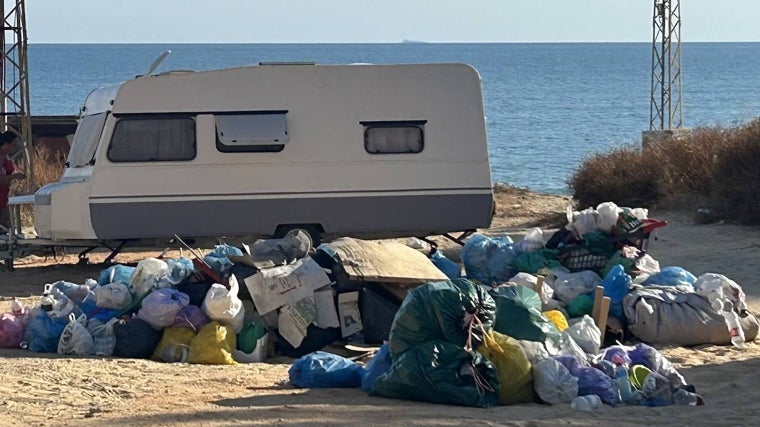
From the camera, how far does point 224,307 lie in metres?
9.98

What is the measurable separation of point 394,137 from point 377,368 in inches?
267

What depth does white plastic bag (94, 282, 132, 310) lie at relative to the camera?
1052 cm

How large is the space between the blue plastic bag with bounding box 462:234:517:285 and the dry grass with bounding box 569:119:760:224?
674 centimetres

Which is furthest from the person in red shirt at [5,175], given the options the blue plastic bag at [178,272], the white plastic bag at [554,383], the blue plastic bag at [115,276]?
the white plastic bag at [554,383]

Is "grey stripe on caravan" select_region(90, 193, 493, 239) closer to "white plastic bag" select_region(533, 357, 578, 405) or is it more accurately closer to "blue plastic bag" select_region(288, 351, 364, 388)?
"blue plastic bag" select_region(288, 351, 364, 388)

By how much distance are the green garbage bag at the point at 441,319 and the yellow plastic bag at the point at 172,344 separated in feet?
7.99

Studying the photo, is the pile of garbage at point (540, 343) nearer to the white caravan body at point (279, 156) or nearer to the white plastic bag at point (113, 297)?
the white plastic bag at point (113, 297)

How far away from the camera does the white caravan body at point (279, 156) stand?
47.2 feet

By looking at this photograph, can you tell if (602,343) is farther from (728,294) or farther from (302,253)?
(302,253)

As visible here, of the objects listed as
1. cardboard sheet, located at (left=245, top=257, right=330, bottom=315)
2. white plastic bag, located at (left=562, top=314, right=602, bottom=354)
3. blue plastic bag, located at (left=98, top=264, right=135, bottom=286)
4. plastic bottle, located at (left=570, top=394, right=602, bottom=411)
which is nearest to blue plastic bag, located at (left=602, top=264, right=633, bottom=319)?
white plastic bag, located at (left=562, top=314, right=602, bottom=354)

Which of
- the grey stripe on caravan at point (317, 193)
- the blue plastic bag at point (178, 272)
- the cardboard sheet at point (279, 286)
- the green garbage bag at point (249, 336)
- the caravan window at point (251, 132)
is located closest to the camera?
the green garbage bag at point (249, 336)

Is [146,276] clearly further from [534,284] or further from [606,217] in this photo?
[606,217]

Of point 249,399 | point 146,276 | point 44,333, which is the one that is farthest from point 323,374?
point 44,333

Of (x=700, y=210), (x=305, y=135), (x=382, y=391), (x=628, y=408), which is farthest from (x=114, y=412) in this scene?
(x=700, y=210)
